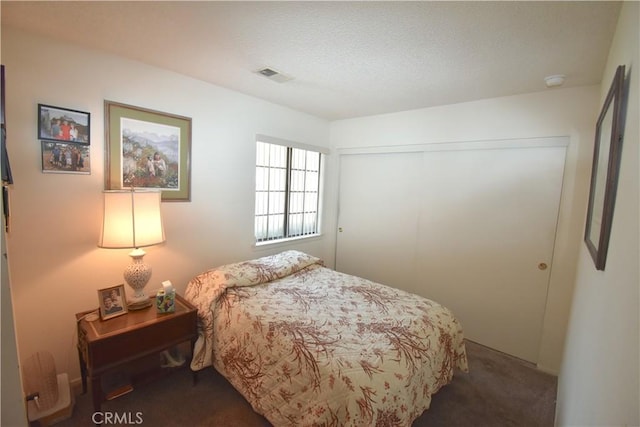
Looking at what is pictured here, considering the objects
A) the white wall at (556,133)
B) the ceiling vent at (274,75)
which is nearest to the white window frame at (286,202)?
the ceiling vent at (274,75)

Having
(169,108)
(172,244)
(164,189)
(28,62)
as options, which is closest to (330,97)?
(169,108)

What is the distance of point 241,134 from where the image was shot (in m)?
2.81

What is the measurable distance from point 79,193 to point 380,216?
2.78 metres

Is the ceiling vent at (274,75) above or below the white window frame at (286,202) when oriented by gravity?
above

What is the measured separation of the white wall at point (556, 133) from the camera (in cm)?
225

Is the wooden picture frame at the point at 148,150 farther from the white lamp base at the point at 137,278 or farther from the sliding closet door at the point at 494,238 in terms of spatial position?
the sliding closet door at the point at 494,238

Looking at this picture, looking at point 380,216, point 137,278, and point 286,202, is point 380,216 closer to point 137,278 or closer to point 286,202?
point 286,202

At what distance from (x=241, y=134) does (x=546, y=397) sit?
3.31 meters

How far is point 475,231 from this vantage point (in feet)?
9.09

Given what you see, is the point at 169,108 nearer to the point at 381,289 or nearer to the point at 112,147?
the point at 112,147

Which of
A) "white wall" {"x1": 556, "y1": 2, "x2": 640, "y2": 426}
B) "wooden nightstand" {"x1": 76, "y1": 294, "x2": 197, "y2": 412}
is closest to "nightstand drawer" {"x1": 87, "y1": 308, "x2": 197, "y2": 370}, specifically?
"wooden nightstand" {"x1": 76, "y1": 294, "x2": 197, "y2": 412}

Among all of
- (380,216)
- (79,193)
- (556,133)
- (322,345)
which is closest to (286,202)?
(380,216)

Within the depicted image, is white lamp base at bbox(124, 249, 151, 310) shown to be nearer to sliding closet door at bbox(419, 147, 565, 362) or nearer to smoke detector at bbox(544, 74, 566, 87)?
sliding closet door at bbox(419, 147, 565, 362)

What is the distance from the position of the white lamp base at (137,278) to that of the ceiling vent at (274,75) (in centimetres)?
160
